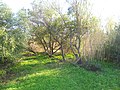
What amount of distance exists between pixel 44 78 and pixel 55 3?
7146 mm

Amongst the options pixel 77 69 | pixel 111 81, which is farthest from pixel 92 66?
pixel 111 81

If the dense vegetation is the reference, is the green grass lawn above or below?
below

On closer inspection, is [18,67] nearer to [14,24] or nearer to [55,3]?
[14,24]

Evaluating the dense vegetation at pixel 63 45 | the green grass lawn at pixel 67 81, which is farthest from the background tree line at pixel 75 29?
the green grass lawn at pixel 67 81

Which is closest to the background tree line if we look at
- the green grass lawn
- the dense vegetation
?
the dense vegetation

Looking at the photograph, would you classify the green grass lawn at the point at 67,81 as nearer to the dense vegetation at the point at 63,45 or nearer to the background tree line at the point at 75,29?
the dense vegetation at the point at 63,45

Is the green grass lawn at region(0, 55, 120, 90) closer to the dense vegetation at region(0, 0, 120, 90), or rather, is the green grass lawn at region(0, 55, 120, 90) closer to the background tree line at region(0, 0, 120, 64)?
the dense vegetation at region(0, 0, 120, 90)

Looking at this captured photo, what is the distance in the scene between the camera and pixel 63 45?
2205cm

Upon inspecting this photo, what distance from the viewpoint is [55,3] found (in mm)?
18266

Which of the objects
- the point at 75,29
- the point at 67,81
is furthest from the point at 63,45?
the point at 67,81

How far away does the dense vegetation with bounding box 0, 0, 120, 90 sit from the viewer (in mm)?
12859

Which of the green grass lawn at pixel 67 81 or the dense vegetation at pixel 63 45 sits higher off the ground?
the dense vegetation at pixel 63 45

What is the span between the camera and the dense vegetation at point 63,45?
42.2ft

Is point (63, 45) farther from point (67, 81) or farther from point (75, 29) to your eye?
point (67, 81)
